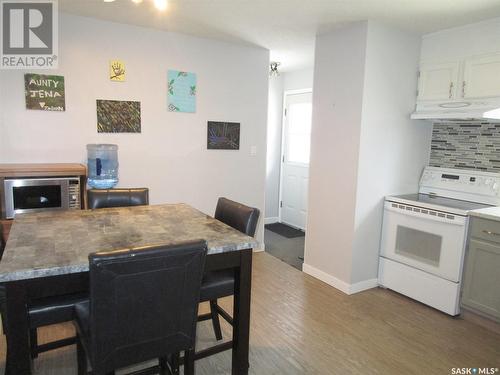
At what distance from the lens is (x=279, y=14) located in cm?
293

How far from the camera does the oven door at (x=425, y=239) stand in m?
2.83

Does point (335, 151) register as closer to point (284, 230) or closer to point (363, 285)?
point (363, 285)

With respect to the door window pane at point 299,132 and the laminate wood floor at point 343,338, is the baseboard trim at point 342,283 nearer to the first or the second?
the laminate wood floor at point 343,338

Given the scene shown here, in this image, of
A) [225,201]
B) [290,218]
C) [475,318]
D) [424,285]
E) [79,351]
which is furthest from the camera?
[290,218]

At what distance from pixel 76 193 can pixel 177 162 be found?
1.15m

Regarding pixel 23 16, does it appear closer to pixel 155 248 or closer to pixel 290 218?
pixel 155 248

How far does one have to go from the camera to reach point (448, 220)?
2861mm

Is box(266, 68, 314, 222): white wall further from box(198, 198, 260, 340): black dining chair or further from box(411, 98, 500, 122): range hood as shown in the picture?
box(198, 198, 260, 340): black dining chair

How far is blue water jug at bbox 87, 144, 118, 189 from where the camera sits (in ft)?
10.5

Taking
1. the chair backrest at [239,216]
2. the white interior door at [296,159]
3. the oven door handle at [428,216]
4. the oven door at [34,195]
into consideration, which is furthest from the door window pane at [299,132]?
the oven door at [34,195]

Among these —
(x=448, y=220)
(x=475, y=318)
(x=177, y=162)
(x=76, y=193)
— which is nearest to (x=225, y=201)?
(x=76, y=193)

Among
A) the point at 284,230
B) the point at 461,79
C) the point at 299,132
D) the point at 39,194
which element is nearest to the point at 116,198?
the point at 39,194

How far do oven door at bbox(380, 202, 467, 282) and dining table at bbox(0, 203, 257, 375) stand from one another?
1.91 m

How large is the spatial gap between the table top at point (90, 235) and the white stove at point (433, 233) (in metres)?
1.93
